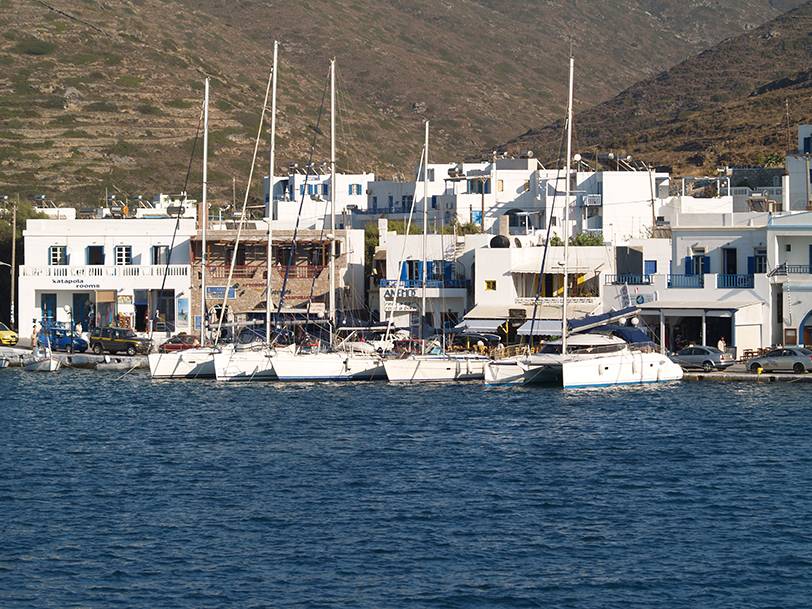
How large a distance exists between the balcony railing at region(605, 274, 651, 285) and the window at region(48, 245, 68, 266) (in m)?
30.2

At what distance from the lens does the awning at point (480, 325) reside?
78062 millimetres

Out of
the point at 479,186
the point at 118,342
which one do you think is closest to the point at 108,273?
the point at 118,342

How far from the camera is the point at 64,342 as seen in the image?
82.9 meters

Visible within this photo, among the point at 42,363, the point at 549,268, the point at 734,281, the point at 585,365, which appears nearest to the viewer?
the point at 585,365

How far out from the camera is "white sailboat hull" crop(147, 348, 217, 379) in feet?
238

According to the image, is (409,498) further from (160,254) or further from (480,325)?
(160,254)

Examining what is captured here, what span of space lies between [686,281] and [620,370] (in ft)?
35.2

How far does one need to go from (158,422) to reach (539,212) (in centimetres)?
4697

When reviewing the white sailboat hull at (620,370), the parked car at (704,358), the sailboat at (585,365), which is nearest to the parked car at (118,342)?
the sailboat at (585,365)

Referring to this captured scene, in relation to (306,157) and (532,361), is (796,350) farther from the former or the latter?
(306,157)

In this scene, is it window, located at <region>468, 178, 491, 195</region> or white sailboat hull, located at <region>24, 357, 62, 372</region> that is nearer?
white sailboat hull, located at <region>24, 357, 62, 372</region>

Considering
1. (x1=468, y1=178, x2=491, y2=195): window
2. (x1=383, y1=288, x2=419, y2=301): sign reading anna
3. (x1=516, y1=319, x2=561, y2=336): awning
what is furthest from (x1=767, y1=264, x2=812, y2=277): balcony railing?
(x1=468, y1=178, x2=491, y2=195): window

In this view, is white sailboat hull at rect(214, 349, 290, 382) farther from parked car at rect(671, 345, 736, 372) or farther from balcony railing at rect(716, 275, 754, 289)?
balcony railing at rect(716, 275, 754, 289)

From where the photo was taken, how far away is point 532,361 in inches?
2687
